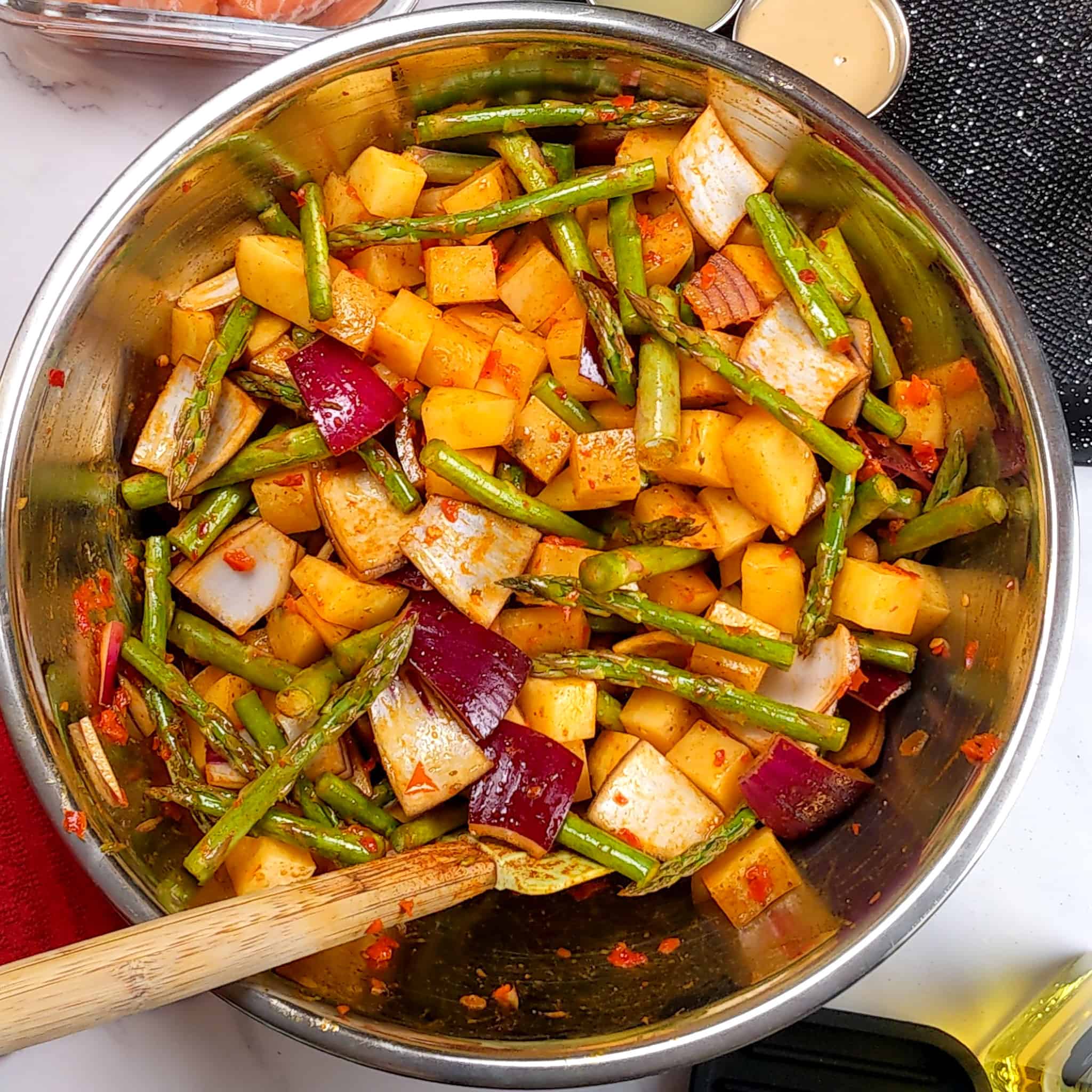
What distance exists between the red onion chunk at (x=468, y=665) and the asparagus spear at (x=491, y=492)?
0.19 m

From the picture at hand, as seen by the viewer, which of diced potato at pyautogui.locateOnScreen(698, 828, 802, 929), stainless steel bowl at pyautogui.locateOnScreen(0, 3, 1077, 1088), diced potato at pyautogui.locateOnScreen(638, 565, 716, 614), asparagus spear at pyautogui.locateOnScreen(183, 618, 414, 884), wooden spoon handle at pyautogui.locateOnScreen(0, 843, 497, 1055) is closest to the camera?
wooden spoon handle at pyautogui.locateOnScreen(0, 843, 497, 1055)

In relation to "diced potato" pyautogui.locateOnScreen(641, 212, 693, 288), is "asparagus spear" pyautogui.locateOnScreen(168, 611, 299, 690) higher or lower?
lower

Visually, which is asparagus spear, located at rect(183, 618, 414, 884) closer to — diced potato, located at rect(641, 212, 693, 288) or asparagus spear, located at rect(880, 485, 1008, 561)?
diced potato, located at rect(641, 212, 693, 288)

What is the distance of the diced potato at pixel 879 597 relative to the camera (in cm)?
170

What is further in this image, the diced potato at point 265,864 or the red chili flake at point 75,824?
the diced potato at point 265,864

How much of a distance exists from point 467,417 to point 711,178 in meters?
0.58

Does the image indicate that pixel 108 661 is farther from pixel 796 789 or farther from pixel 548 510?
pixel 796 789

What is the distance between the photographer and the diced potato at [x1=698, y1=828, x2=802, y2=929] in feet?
5.63

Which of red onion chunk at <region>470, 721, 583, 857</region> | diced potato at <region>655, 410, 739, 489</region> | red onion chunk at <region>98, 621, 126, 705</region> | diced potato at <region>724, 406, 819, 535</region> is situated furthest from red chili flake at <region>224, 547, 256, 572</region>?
diced potato at <region>724, 406, 819, 535</region>

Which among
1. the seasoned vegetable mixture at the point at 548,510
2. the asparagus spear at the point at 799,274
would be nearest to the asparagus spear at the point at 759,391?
the seasoned vegetable mixture at the point at 548,510

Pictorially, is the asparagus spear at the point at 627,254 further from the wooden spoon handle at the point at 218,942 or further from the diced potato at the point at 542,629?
the wooden spoon handle at the point at 218,942

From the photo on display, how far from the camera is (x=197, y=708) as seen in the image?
176cm

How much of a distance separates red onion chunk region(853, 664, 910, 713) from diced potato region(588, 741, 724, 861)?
1.06 feet

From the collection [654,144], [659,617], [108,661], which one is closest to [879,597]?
[659,617]
